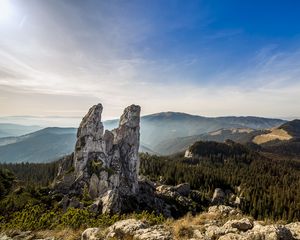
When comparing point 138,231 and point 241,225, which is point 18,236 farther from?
point 241,225

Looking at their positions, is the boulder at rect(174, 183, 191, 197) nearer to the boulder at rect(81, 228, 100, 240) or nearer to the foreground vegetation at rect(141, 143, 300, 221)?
the foreground vegetation at rect(141, 143, 300, 221)

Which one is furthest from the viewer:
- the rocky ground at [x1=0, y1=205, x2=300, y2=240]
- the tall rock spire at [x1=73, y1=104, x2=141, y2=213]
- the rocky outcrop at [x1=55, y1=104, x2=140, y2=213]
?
the tall rock spire at [x1=73, y1=104, x2=141, y2=213]

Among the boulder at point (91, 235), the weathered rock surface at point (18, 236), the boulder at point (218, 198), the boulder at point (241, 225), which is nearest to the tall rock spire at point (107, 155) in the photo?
the weathered rock surface at point (18, 236)

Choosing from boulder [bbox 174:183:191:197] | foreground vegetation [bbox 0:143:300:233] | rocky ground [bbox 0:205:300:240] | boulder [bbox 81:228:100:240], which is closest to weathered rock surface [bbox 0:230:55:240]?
rocky ground [bbox 0:205:300:240]

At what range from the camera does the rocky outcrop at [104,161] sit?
87438mm

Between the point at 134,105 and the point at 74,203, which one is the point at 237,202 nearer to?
the point at 134,105

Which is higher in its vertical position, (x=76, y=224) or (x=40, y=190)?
(x=76, y=224)

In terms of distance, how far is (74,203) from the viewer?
71.1 metres

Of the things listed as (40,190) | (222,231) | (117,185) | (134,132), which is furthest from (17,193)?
(222,231)

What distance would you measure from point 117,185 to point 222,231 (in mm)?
77936

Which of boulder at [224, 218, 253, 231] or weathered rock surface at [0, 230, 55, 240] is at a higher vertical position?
boulder at [224, 218, 253, 231]

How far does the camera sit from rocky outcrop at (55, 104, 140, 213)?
87438mm

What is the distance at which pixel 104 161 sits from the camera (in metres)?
99.9

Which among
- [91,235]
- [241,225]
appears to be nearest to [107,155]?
[91,235]
